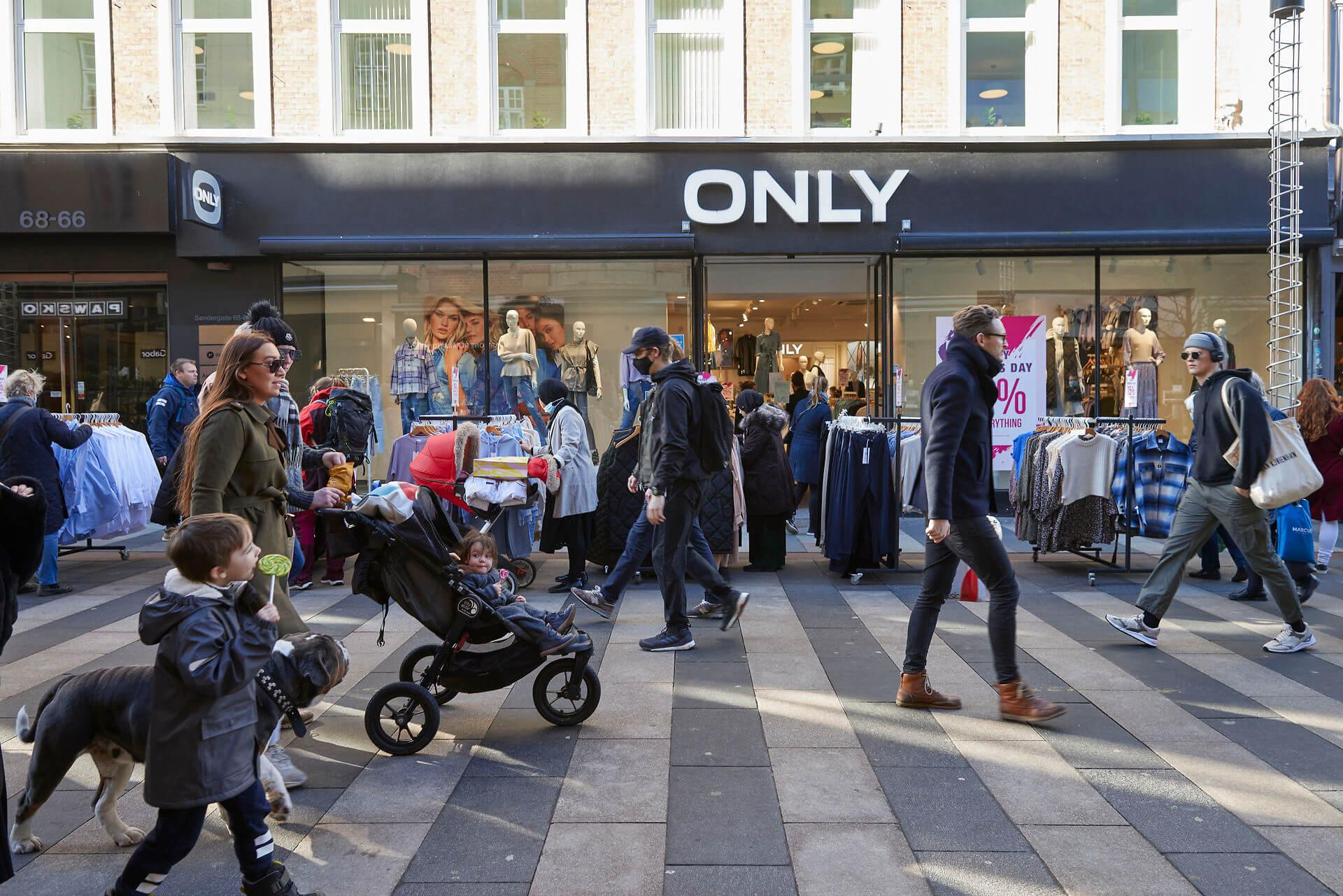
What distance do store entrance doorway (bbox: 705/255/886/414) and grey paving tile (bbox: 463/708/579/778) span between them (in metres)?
9.58

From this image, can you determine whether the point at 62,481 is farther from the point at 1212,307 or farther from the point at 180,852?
the point at 1212,307

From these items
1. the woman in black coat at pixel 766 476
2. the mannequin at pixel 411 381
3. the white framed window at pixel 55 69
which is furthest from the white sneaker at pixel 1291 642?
the white framed window at pixel 55 69

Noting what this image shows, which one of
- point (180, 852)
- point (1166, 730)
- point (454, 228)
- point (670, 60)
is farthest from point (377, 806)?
point (670, 60)

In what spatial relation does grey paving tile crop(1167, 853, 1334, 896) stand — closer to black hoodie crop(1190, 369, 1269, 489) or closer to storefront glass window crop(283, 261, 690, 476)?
black hoodie crop(1190, 369, 1269, 489)

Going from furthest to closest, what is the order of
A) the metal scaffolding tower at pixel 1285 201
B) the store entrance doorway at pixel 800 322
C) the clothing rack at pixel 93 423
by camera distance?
the store entrance doorway at pixel 800 322, the metal scaffolding tower at pixel 1285 201, the clothing rack at pixel 93 423

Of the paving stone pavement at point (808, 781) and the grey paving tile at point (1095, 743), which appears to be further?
the grey paving tile at point (1095, 743)

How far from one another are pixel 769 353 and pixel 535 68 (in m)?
5.09

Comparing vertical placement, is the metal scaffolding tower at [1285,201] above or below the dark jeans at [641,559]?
above

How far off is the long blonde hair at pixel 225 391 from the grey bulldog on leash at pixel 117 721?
1.00 metres

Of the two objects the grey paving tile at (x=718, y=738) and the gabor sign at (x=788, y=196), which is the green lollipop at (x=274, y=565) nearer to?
the grey paving tile at (x=718, y=738)

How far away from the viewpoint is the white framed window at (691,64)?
1388cm

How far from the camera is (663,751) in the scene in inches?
186

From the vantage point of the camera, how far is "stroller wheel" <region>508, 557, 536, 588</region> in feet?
28.9

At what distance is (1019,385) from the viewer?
13.8 metres
